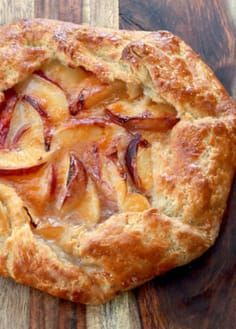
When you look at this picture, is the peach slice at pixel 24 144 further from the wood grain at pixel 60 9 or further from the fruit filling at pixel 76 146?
the wood grain at pixel 60 9

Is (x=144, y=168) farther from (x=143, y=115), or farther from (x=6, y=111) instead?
(x=6, y=111)

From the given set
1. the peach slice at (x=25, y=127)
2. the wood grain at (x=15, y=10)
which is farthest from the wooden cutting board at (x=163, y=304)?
the wood grain at (x=15, y=10)

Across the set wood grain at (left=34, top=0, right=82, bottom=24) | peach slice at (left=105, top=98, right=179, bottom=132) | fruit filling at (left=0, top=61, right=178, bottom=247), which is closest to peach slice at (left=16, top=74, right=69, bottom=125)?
fruit filling at (left=0, top=61, right=178, bottom=247)

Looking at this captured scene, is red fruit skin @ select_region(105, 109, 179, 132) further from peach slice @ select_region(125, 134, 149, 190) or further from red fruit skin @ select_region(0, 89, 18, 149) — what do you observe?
red fruit skin @ select_region(0, 89, 18, 149)

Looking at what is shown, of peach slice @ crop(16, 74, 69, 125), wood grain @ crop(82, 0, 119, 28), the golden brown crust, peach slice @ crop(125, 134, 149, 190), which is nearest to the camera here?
the golden brown crust

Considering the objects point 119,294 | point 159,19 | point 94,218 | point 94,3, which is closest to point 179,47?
point 159,19

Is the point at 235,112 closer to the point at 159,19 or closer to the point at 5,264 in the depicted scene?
the point at 159,19
